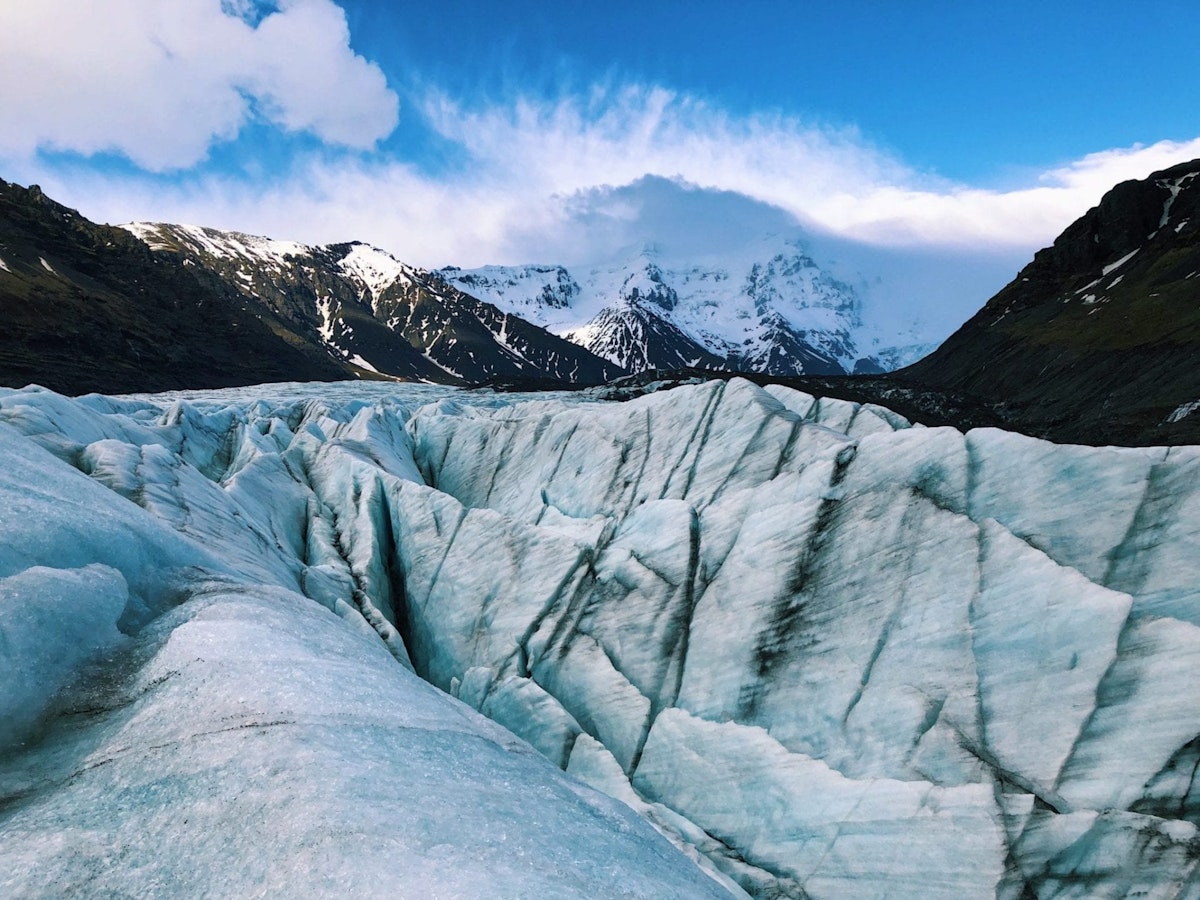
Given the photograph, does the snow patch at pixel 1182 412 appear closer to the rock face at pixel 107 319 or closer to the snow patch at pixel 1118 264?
the snow patch at pixel 1118 264

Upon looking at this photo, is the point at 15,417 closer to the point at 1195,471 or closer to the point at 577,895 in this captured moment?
the point at 577,895

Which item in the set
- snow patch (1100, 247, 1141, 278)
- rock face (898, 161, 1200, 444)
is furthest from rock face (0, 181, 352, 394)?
snow patch (1100, 247, 1141, 278)

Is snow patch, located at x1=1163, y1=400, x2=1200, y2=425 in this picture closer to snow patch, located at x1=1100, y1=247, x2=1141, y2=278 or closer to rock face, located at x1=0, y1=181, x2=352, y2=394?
snow patch, located at x1=1100, y1=247, x2=1141, y2=278

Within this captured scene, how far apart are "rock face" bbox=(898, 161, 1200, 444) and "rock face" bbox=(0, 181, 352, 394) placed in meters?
143

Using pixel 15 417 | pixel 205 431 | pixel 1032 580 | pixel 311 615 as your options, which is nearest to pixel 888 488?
pixel 1032 580

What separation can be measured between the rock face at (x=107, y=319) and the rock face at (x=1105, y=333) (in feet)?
468

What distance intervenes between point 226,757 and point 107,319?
170m

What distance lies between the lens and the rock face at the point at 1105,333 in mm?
62250

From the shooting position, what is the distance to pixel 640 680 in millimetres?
14711

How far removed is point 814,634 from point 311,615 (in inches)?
389

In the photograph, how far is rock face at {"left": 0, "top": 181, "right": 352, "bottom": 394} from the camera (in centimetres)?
11569

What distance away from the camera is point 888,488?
13.7 meters

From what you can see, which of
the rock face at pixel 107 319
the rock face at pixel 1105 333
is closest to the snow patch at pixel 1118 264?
the rock face at pixel 1105 333

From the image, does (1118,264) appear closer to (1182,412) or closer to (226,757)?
(1182,412)
